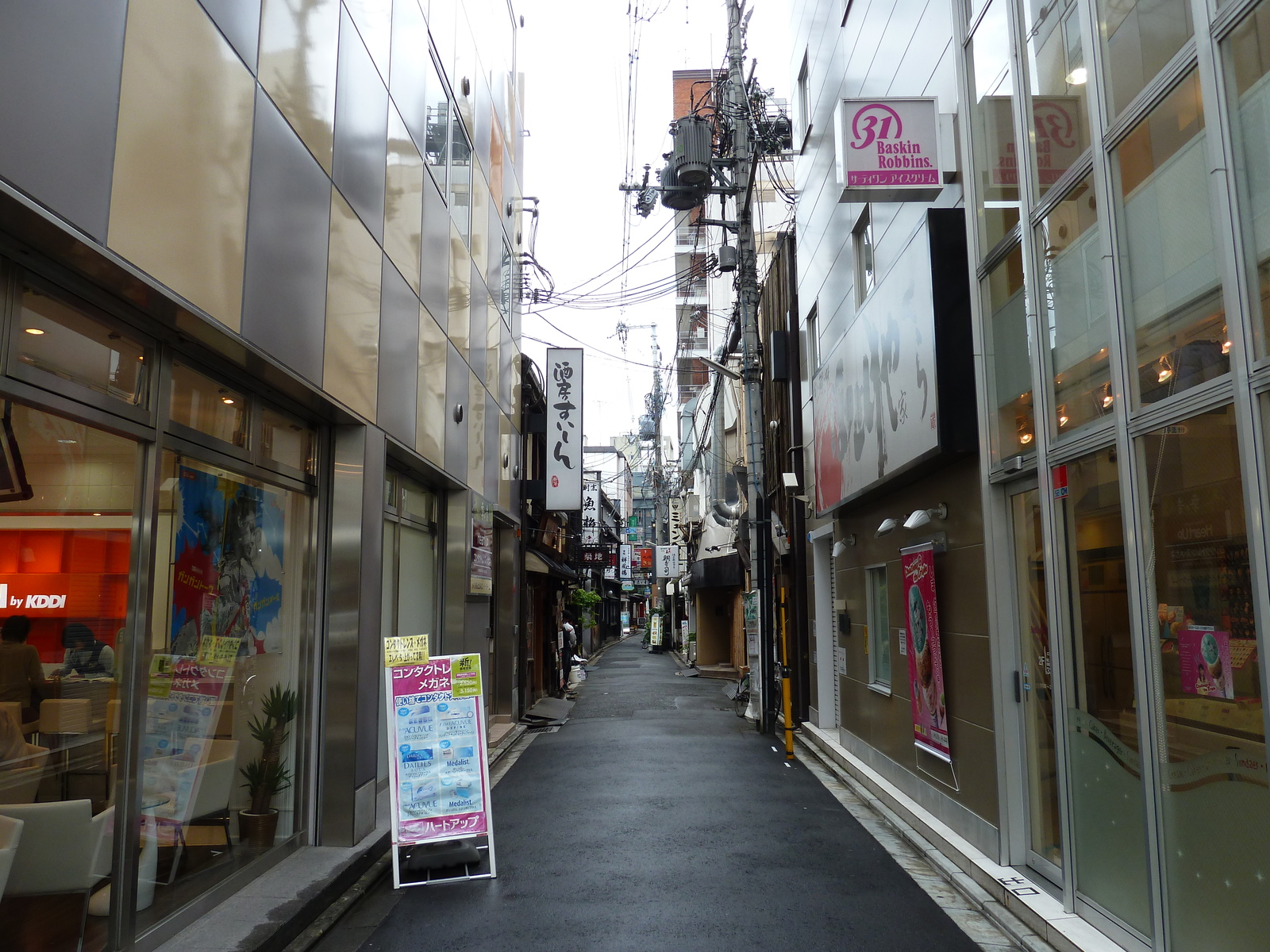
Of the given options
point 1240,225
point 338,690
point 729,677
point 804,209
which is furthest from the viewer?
point 729,677

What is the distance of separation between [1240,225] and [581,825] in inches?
277

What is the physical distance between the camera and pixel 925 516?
7949mm

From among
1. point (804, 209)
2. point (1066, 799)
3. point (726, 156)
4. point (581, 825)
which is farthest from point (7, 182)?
point (726, 156)

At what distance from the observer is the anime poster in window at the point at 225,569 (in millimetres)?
5273

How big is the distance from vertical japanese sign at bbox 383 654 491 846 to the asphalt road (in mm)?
447

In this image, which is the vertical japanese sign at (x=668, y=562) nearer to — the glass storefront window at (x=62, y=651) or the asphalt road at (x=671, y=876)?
the asphalt road at (x=671, y=876)

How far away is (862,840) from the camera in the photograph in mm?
7844

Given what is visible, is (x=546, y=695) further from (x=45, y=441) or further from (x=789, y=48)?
(x=45, y=441)

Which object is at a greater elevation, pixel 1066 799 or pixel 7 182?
pixel 7 182

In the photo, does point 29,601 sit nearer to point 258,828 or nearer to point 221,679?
point 221,679

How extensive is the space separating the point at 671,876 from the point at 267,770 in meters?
3.09

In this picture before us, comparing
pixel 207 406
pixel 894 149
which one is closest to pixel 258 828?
pixel 207 406

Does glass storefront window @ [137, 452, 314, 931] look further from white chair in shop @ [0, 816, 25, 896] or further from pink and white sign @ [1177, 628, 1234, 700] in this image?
pink and white sign @ [1177, 628, 1234, 700]

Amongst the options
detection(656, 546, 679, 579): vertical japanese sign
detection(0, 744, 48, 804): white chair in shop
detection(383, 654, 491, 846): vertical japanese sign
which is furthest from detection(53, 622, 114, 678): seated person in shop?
detection(656, 546, 679, 579): vertical japanese sign
